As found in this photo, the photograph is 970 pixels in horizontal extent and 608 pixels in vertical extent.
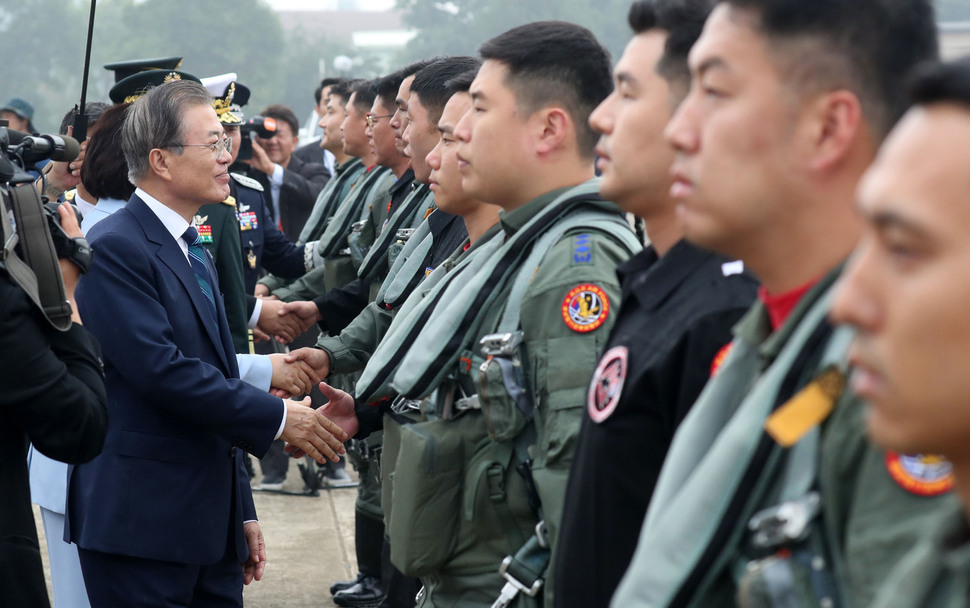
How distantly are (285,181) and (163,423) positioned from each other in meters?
6.03

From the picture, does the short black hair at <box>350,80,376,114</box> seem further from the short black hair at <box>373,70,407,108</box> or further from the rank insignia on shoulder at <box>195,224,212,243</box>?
the rank insignia on shoulder at <box>195,224,212,243</box>

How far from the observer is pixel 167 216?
367 centimetres

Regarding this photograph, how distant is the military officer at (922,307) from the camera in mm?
1095

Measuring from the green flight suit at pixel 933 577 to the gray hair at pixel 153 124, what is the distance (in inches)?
122

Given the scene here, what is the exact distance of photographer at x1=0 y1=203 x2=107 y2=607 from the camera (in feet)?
8.08

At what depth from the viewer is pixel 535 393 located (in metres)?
2.56

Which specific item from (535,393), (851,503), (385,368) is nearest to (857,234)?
(851,503)

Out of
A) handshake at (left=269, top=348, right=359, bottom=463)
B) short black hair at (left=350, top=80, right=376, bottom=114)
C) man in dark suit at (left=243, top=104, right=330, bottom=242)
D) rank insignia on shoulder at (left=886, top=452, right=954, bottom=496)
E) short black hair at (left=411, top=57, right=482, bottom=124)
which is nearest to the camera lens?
rank insignia on shoulder at (left=886, top=452, right=954, bottom=496)

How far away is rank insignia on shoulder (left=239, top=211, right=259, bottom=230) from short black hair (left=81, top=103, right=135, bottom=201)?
8.84 ft

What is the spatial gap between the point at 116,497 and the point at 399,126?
2886mm

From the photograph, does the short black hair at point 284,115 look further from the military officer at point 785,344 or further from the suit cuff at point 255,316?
the military officer at point 785,344

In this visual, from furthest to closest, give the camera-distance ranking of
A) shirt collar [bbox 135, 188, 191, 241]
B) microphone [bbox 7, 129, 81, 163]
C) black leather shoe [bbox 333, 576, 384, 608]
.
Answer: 1. black leather shoe [bbox 333, 576, 384, 608]
2. shirt collar [bbox 135, 188, 191, 241]
3. microphone [bbox 7, 129, 81, 163]

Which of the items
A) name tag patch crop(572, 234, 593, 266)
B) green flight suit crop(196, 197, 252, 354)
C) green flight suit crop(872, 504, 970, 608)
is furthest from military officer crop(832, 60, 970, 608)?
green flight suit crop(196, 197, 252, 354)

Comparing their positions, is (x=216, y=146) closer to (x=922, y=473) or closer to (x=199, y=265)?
(x=199, y=265)
